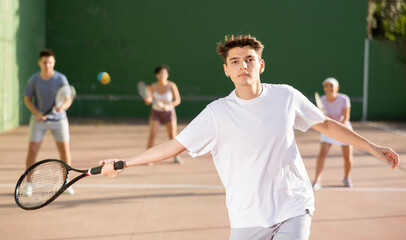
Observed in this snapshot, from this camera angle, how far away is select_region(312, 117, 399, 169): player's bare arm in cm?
296

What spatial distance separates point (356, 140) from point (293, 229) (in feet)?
2.17

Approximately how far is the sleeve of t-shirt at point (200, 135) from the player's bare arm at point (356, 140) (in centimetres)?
64

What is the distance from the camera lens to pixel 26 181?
131 inches

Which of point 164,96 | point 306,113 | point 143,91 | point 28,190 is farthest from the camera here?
point 164,96

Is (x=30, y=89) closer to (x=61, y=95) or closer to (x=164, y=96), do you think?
(x=61, y=95)

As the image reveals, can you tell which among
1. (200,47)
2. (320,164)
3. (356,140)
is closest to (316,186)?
A: (320,164)

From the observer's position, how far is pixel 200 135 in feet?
9.32

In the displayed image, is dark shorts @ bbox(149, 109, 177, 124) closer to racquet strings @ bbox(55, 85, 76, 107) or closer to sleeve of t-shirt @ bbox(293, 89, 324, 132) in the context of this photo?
racquet strings @ bbox(55, 85, 76, 107)

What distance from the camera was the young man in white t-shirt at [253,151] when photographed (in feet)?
9.00

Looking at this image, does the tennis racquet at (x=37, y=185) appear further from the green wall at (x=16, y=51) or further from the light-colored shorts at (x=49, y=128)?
the green wall at (x=16, y=51)

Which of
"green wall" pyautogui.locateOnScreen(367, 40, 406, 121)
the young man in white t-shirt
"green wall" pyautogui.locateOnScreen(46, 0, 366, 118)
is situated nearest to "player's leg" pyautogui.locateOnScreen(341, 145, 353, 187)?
the young man in white t-shirt

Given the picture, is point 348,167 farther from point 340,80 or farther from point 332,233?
point 340,80

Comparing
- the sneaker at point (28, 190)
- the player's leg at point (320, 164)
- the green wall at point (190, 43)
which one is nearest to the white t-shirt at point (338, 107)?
the player's leg at point (320, 164)

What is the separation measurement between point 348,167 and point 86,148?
17.1ft
